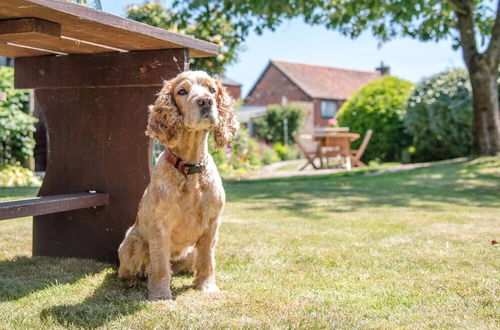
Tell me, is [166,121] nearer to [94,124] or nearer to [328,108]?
[94,124]

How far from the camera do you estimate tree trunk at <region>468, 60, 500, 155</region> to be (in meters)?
14.2

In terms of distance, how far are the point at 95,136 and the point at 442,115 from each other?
1595 centimetres

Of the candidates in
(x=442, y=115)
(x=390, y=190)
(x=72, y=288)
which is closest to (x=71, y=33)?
(x=72, y=288)

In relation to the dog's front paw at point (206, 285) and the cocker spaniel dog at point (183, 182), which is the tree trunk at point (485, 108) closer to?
the cocker spaniel dog at point (183, 182)

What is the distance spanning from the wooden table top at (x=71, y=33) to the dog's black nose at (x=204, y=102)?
0.68 m

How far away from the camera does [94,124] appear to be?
480cm

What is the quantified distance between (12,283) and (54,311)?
2.60 ft

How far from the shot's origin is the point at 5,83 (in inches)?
432

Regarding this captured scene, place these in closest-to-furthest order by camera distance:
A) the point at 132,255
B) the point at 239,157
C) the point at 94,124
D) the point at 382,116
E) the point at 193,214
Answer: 1. the point at 193,214
2. the point at 132,255
3. the point at 94,124
4. the point at 239,157
5. the point at 382,116

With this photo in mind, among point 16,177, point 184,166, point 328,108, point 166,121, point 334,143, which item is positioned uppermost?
point 328,108

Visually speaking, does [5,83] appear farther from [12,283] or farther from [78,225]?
[12,283]

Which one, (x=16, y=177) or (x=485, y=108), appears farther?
(x=485, y=108)

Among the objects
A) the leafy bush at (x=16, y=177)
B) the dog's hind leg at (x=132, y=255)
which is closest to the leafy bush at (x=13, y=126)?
the leafy bush at (x=16, y=177)

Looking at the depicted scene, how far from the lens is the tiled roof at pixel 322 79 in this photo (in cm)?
4238
